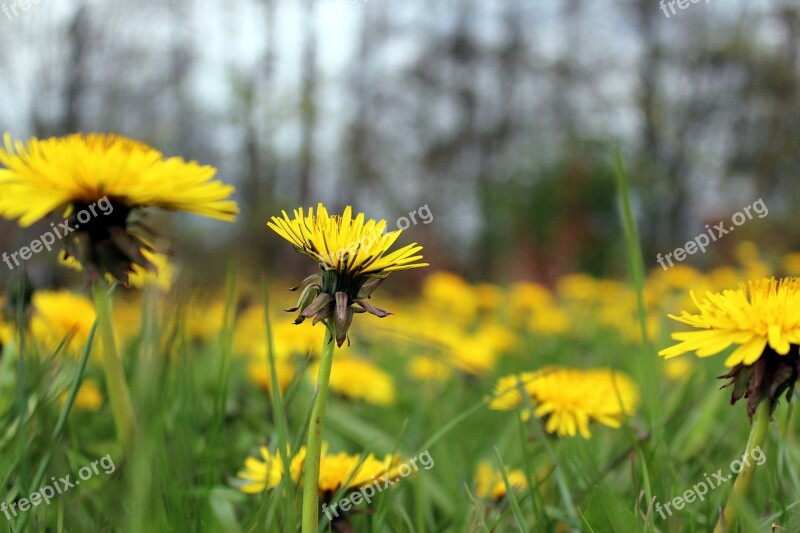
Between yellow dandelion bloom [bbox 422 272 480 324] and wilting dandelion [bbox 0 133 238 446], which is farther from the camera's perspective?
yellow dandelion bloom [bbox 422 272 480 324]

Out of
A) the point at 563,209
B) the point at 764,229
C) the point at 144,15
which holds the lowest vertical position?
the point at 764,229

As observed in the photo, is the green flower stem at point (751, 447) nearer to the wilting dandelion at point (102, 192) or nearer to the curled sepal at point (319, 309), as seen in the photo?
the curled sepal at point (319, 309)

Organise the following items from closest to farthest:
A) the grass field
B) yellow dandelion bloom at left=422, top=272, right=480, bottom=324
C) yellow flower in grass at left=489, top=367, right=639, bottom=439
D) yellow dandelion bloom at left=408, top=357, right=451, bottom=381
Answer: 1. the grass field
2. yellow flower in grass at left=489, top=367, right=639, bottom=439
3. yellow dandelion bloom at left=408, top=357, right=451, bottom=381
4. yellow dandelion bloom at left=422, top=272, right=480, bottom=324

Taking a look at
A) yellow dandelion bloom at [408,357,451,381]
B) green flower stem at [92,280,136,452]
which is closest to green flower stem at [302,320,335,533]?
green flower stem at [92,280,136,452]

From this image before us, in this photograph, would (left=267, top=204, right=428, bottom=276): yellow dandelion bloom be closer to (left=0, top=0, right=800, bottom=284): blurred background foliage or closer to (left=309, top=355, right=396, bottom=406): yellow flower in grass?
(left=309, top=355, right=396, bottom=406): yellow flower in grass

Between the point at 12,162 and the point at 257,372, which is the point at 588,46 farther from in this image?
the point at 12,162

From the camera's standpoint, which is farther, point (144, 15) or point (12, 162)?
point (144, 15)

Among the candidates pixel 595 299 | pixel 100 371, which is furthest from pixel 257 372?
pixel 595 299

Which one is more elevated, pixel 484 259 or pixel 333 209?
pixel 333 209

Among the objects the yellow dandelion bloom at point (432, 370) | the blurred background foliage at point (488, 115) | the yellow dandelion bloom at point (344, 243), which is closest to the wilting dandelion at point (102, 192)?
the yellow dandelion bloom at point (344, 243)
